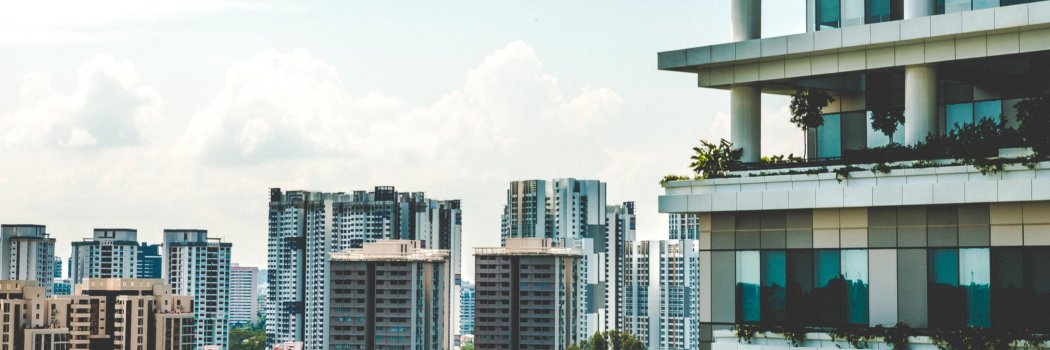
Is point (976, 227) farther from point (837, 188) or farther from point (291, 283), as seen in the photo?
point (291, 283)

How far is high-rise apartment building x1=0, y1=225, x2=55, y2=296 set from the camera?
152m

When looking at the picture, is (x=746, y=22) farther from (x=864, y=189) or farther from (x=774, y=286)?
(x=774, y=286)

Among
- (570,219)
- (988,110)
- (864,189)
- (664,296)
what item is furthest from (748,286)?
(570,219)

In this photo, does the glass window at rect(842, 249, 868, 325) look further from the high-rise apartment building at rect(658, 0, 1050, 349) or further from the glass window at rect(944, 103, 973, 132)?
the glass window at rect(944, 103, 973, 132)

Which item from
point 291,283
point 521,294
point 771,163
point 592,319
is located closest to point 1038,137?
point 771,163

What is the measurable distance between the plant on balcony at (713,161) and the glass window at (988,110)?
139 inches

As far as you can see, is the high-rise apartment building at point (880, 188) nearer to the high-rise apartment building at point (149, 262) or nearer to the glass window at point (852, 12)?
the glass window at point (852, 12)

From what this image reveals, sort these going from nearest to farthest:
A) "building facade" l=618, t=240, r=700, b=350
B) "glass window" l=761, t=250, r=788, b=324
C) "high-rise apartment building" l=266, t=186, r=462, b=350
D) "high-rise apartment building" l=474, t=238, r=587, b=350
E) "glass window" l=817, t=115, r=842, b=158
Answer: "glass window" l=761, t=250, r=788, b=324, "glass window" l=817, t=115, r=842, b=158, "high-rise apartment building" l=474, t=238, r=587, b=350, "building facade" l=618, t=240, r=700, b=350, "high-rise apartment building" l=266, t=186, r=462, b=350

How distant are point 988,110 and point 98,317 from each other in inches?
3276

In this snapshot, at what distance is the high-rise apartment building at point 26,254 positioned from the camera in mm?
152000

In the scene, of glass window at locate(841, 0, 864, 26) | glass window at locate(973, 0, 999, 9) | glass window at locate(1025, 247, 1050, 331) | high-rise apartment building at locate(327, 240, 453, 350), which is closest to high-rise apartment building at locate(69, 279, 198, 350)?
high-rise apartment building at locate(327, 240, 453, 350)

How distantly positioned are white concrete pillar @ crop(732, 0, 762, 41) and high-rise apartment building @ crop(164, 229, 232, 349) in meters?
139

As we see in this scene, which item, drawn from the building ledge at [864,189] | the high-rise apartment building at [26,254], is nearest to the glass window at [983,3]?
the building ledge at [864,189]

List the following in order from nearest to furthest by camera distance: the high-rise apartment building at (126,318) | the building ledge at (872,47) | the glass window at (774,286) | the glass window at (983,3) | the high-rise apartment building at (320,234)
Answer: the building ledge at (872,47), the glass window at (983,3), the glass window at (774,286), the high-rise apartment building at (126,318), the high-rise apartment building at (320,234)
